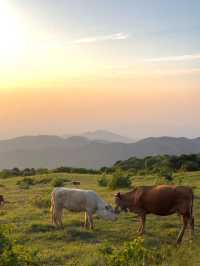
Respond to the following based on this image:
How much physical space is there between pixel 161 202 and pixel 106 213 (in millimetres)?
2295

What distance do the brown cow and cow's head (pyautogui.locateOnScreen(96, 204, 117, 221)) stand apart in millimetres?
355

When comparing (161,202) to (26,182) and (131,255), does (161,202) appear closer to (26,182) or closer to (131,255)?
(131,255)

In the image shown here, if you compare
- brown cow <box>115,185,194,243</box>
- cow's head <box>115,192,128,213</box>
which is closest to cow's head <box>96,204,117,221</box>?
cow's head <box>115,192,128,213</box>

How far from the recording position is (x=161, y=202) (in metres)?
13.9

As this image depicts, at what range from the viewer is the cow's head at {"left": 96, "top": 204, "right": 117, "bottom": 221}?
15.4 m

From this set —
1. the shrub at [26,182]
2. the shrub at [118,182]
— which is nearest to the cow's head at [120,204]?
the shrub at [118,182]

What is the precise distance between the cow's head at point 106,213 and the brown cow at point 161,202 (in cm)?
36

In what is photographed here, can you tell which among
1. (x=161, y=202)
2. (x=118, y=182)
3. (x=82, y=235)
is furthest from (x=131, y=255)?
(x=118, y=182)

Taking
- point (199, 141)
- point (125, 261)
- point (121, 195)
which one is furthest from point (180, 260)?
point (199, 141)

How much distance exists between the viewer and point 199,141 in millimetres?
199375

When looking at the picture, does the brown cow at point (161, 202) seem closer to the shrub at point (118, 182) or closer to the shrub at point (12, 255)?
the shrub at point (12, 255)

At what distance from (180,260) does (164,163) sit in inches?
1438

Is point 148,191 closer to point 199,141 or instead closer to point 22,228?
point 22,228

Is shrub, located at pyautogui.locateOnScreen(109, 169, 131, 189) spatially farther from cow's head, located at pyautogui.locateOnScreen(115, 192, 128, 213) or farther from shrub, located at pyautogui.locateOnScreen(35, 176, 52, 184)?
cow's head, located at pyautogui.locateOnScreen(115, 192, 128, 213)
